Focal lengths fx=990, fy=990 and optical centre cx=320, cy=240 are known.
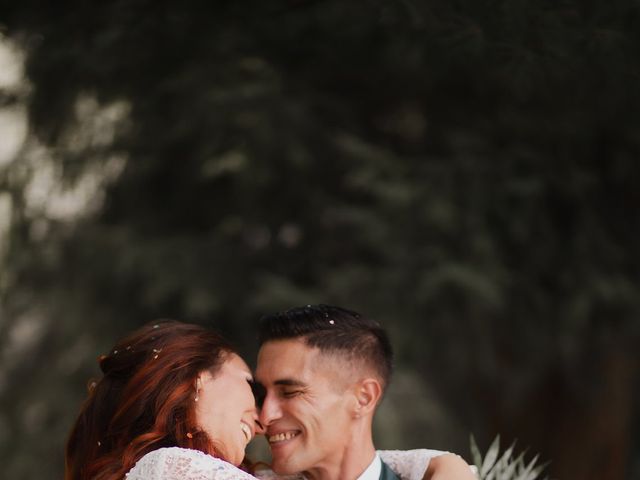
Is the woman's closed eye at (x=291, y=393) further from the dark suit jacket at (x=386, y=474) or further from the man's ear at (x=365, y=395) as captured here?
the dark suit jacket at (x=386, y=474)

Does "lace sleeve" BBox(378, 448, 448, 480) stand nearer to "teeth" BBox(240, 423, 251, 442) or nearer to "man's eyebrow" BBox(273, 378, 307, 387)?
"man's eyebrow" BBox(273, 378, 307, 387)

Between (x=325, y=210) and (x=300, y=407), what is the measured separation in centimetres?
339

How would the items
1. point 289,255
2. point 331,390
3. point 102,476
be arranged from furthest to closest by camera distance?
point 289,255, point 331,390, point 102,476

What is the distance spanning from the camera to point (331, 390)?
128 inches

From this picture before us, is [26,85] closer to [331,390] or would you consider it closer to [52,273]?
[52,273]

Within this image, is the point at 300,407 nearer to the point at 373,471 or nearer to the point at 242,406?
the point at 242,406

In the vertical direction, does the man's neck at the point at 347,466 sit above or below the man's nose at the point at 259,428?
below

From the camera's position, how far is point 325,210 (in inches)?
256

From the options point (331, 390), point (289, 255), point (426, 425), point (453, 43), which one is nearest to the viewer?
point (331, 390)

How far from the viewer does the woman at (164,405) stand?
289 cm

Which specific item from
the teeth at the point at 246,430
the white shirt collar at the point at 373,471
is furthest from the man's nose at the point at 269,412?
the white shirt collar at the point at 373,471

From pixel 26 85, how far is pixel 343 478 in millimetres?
4467

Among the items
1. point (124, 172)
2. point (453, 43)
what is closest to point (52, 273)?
point (124, 172)

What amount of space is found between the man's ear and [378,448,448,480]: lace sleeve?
0.26 metres
